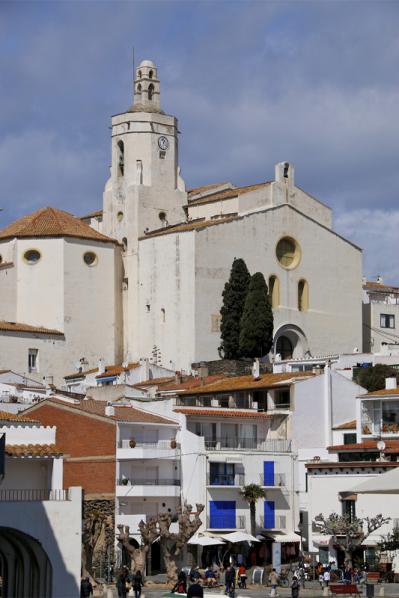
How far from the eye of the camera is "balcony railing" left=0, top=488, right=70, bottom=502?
3847 cm

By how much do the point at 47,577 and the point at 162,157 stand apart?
5985 cm

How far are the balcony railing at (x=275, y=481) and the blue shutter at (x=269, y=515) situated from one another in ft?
2.49

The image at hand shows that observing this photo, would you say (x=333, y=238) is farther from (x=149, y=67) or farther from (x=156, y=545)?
(x=156, y=545)

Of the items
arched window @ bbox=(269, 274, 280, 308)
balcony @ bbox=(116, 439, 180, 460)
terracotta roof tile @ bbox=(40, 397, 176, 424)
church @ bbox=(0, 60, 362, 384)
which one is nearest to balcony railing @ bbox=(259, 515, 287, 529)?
balcony @ bbox=(116, 439, 180, 460)

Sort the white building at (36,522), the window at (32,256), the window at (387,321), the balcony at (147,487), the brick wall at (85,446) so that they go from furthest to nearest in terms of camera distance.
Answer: the window at (387,321)
the window at (32,256)
the brick wall at (85,446)
the balcony at (147,487)
the white building at (36,522)

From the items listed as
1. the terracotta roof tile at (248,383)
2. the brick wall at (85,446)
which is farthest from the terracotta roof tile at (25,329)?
the brick wall at (85,446)

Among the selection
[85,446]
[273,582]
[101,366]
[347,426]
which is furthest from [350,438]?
[101,366]

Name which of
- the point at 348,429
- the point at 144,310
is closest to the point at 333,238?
the point at 144,310

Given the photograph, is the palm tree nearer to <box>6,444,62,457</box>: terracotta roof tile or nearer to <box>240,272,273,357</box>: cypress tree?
<box>240,272,273,357</box>: cypress tree

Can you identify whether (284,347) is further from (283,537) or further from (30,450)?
(30,450)

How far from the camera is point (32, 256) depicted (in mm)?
91125

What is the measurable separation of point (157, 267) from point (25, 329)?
8329 mm

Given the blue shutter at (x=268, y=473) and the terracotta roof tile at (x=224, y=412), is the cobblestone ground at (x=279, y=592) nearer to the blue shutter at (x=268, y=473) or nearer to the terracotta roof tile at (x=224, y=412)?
the blue shutter at (x=268, y=473)

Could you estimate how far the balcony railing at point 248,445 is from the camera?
64.6 meters
